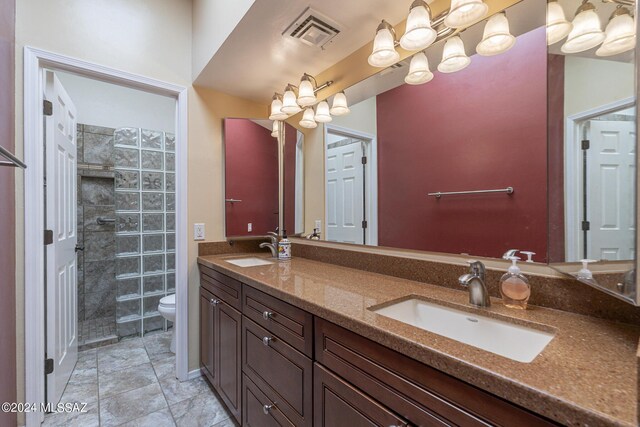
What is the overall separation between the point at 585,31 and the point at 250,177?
2.09 meters

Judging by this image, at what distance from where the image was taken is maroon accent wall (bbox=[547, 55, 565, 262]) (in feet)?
3.12

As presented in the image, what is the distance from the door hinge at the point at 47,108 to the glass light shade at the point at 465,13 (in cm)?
220

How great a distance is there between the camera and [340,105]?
1778 mm

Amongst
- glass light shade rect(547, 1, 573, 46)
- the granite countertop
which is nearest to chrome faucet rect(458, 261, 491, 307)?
the granite countertop

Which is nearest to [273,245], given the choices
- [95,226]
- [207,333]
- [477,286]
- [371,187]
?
[207,333]

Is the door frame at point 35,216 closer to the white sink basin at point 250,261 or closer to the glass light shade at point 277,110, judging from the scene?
the white sink basin at point 250,261

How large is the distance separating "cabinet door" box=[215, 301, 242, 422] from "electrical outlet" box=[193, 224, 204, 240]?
622 millimetres

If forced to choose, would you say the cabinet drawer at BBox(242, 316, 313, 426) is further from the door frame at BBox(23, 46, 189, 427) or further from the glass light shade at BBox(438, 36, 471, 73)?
the glass light shade at BBox(438, 36, 471, 73)

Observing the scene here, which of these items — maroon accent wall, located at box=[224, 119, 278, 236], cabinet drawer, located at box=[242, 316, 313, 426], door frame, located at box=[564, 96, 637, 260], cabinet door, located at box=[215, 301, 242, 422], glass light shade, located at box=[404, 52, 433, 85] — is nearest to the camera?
door frame, located at box=[564, 96, 637, 260]

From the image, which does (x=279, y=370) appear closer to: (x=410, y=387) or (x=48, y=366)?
(x=410, y=387)

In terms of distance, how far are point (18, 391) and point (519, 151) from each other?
9.01 feet

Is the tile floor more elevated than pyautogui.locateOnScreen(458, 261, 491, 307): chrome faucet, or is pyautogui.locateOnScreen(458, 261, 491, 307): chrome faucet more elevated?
pyautogui.locateOnScreen(458, 261, 491, 307): chrome faucet

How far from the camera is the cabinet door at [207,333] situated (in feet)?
6.13

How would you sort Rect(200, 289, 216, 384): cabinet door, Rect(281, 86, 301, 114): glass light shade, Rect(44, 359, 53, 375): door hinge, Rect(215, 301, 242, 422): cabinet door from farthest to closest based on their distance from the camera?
Rect(281, 86, 301, 114): glass light shade, Rect(200, 289, 216, 384): cabinet door, Rect(44, 359, 53, 375): door hinge, Rect(215, 301, 242, 422): cabinet door
